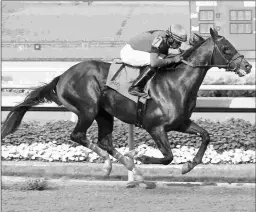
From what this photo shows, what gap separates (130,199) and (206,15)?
158 inches

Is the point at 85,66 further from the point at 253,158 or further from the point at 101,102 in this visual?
the point at 253,158

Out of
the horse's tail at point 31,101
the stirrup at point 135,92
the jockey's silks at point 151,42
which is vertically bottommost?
the horse's tail at point 31,101

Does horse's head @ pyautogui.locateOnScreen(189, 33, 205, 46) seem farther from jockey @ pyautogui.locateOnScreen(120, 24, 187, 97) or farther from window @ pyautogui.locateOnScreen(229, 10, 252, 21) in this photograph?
window @ pyautogui.locateOnScreen(229, 10, 252, 21)

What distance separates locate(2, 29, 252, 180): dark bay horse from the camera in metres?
6.00

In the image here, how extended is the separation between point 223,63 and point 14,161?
2470mm

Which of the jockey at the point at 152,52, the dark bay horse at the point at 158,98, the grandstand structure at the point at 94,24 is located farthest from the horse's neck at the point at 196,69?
the grandstand structure at the point at 94,24

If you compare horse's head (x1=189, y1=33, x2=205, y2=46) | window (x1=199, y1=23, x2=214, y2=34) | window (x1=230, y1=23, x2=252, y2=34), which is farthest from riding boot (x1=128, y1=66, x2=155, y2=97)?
window (x1=230, y1=23, x2=252, y2=34)

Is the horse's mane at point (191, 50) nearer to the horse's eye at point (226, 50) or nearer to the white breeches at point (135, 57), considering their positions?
the horse's eye at point (226, 50)

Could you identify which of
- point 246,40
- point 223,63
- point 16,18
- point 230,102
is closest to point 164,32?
point 223,63

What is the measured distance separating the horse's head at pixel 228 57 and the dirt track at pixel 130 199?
3.53ft

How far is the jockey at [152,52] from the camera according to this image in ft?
20.0

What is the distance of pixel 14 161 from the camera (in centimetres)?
724

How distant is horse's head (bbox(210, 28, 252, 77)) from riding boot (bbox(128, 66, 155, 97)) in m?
0.55

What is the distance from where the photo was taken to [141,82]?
20.2 feet
